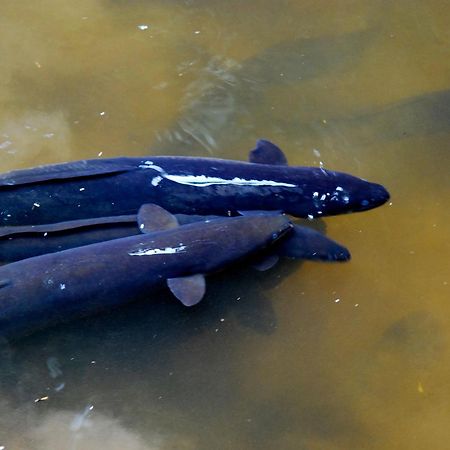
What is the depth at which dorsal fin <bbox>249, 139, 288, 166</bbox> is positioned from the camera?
3852 mm

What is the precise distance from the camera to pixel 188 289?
3258 mm

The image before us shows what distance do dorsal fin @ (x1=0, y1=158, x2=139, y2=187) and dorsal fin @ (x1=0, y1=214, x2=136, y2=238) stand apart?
0.23m

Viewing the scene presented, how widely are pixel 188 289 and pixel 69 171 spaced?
0.91 m

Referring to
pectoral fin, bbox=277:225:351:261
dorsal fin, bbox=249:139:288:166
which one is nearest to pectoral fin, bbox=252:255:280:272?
pectoral fin, bbox=277:225:351:261

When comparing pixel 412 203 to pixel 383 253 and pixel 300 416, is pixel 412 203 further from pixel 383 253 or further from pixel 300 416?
pixel 300 416

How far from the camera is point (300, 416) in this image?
10.5 ft

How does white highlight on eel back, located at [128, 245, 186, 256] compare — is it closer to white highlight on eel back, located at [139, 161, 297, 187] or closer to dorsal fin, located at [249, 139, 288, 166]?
white highlight on eel back, located at [139, 161, 297, 187]

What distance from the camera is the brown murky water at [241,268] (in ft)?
10.5

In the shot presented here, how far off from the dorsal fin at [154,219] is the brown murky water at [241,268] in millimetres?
388

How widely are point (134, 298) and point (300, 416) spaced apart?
976 millimetres

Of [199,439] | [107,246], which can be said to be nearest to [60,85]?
[107,246]

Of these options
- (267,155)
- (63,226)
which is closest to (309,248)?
(267,155)

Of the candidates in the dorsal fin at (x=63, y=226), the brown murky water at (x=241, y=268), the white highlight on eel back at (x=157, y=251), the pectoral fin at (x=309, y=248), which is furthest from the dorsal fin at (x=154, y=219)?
the pectoral fin at (x=309, y=248)

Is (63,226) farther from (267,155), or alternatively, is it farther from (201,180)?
(267,155)
